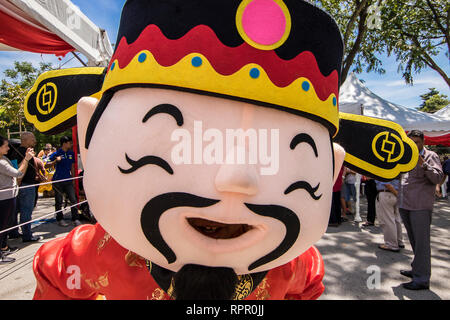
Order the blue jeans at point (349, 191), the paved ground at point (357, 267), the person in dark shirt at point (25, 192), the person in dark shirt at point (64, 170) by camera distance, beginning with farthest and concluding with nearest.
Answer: the blue jeans at point (349, 191) → the person in dark shirt at point (64, 170) → the person in dark shirt at point (25, 192) → the paved ground at point (357, 267)

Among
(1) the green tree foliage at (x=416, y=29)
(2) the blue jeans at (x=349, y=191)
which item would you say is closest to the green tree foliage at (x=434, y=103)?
(1) the green tree foliage at (x=416, y=29)

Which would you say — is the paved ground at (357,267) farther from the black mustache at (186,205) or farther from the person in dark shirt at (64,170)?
the black mustache at (186,205)

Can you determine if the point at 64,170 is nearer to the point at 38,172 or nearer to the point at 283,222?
the point at 38,172

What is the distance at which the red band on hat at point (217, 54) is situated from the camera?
0.71 metres

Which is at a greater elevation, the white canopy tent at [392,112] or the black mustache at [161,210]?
the white canopy tent at [392,112]

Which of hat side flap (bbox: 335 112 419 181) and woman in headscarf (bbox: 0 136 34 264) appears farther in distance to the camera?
woman in headscarf (bbox: 0 136 34 264)

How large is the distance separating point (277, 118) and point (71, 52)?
9.33ft

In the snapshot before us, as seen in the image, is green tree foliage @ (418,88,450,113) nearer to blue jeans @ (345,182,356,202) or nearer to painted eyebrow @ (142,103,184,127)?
blue jeans @ (345,182,356,202)

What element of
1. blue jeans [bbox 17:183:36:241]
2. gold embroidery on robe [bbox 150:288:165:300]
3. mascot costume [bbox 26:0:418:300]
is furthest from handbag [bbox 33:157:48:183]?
mascot costume [bbox 26:0:418:300]

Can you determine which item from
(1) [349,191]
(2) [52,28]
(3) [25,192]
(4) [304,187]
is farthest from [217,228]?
(1) [349,191]

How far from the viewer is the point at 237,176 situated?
632 millimetres

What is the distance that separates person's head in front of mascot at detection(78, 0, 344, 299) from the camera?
68 cm
